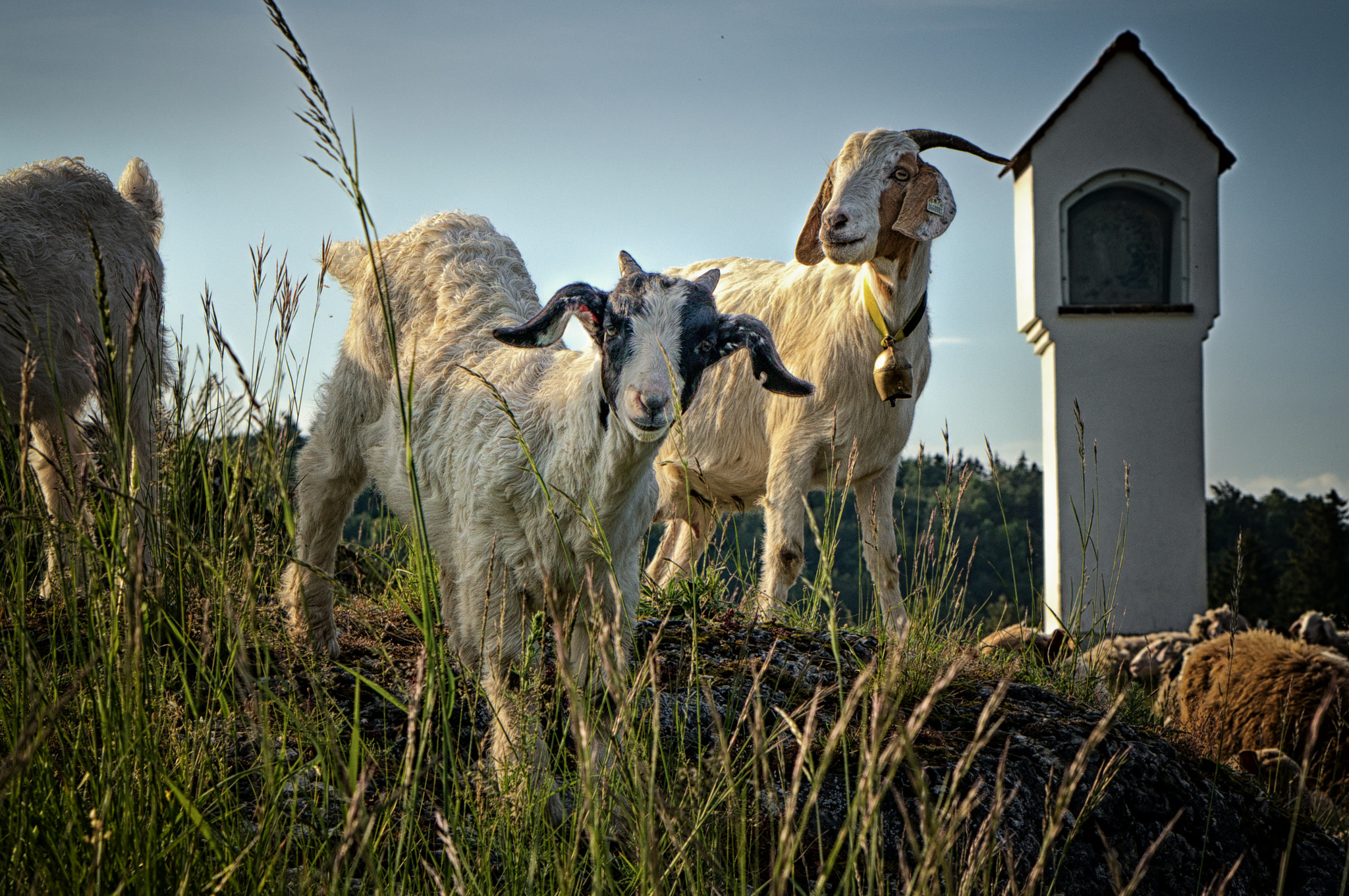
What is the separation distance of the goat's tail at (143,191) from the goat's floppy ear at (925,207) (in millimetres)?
3823

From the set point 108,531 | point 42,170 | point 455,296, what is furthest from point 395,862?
point 42,170

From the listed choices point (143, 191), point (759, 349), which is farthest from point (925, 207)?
point (143, 191)

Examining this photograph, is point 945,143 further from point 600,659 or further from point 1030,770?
point 600,659

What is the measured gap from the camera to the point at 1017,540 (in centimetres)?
1584


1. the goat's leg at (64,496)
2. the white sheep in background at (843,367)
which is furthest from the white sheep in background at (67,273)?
the white sheep in background at (843,367)

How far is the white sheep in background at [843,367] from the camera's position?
4480 millimetres

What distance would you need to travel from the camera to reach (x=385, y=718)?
2941 millimetres

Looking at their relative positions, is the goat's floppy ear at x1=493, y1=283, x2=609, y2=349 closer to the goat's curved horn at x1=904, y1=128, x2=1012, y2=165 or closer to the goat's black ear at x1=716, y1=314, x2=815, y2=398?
the goat's black ear at x1=716, y1=314, x2=815, y2=398

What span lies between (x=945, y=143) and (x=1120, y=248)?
5.40 meters

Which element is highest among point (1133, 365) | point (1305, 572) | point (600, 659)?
point (1133, 365)

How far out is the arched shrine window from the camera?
9.27 metres

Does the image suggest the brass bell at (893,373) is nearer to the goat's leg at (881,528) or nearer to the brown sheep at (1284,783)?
the goat's leg at (881,528)

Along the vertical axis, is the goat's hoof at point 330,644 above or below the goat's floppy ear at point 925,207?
below

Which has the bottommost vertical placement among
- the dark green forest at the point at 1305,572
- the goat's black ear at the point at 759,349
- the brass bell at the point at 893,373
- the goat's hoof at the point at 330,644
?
the dark green forest at the point at 1305,572
